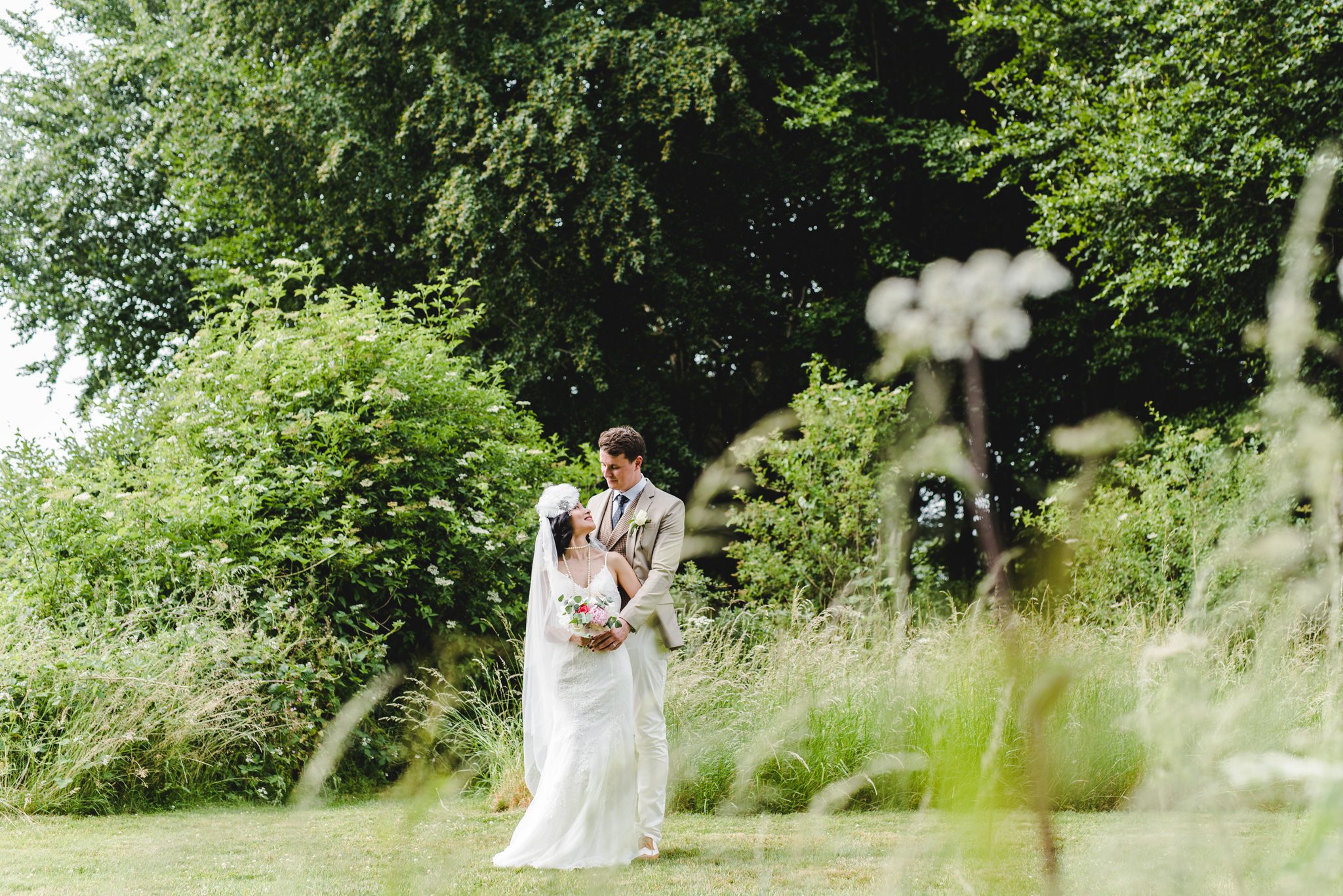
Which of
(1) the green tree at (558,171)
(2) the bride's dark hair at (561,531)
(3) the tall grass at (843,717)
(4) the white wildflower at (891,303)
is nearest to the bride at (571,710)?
(2) the bride's dark hair at (561,531)

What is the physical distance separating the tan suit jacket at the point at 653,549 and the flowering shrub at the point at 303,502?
3.25 metres

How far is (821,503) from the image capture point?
40.3 feet

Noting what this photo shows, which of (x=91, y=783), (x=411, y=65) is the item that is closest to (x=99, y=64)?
(x=411, y=65)

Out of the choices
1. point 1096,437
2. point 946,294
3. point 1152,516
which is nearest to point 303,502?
point 1152,516

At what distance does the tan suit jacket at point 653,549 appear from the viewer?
208 inches

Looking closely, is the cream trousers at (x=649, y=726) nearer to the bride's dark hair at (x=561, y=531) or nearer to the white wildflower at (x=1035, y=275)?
the bride's dark hair at (x=561, y=531)

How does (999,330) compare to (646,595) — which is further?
(646,595)

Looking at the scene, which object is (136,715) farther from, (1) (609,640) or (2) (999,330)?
(2) (999,330)

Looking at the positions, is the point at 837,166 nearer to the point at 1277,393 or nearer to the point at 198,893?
the point at 198,893

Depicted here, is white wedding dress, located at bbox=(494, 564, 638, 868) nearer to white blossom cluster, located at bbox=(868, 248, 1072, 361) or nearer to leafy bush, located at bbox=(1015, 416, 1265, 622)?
leafy bush, located at bbox=(1015, 416, 1265, 622)

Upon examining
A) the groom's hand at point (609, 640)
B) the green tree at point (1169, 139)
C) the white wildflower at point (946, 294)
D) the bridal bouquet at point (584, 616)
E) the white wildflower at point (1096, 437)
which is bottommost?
the groom's hand at point (609, 640)

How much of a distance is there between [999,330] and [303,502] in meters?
8.09

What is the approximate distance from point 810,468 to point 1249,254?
16.3ft

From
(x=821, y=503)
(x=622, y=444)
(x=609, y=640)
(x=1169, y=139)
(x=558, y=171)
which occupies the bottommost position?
(x=609, y=640)
